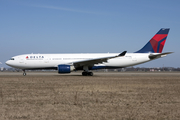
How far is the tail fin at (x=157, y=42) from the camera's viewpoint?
3003 cm

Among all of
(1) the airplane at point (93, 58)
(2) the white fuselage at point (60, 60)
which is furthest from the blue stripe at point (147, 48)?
(2) the white fuselage at point (60, 60)

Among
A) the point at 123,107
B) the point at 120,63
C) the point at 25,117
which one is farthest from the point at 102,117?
the point at 120,63

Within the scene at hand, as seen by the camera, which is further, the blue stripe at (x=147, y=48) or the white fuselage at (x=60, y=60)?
the blue stripe at (x=147, y=48)

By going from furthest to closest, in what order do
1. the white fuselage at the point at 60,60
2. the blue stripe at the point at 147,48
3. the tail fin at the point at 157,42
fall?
the blue stripe at the point at 147,48
the tail fin at the point at 157,42
the white fuselage at the point at 60,60

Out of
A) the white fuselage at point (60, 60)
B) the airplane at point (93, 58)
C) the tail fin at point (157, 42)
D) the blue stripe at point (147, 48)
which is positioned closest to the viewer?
the airplane at point (93, 58)

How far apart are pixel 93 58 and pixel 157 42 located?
9.03m

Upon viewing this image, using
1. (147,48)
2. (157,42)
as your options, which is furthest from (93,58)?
(157,42)

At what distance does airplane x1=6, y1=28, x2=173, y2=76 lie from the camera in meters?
28.6

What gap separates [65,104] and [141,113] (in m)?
2.71

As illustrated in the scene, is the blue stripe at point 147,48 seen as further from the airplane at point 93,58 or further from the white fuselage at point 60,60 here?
the white fuselage at point 60,60

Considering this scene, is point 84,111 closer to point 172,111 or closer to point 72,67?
point 172,111

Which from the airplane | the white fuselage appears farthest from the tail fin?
the white fuselage

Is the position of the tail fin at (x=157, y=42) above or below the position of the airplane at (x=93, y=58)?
above

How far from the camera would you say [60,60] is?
2869 cm
